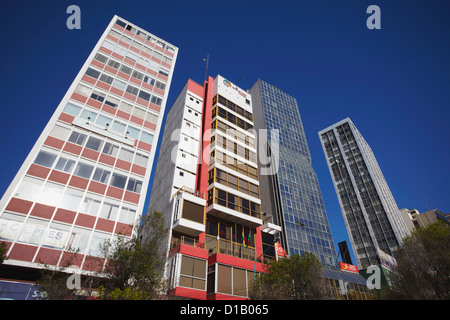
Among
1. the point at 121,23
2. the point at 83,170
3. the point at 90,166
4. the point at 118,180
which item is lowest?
the point at 118,180

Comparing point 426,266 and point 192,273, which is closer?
point 192,273

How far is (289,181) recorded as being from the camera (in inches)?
2422

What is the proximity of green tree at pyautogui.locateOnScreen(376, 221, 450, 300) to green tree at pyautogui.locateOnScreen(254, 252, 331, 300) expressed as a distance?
319 inches

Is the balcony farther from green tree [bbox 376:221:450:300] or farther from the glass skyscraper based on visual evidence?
the glass skyscraper

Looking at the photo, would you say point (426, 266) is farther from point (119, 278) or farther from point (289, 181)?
point (289, 181)

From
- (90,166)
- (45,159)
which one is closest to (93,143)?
(90,166)

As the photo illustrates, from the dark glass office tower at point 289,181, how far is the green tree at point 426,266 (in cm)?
2262

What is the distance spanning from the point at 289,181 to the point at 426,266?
36.1 meters

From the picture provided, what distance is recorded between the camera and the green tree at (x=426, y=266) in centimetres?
2386

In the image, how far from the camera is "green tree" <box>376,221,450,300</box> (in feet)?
78.3

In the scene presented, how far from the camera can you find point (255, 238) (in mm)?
34625

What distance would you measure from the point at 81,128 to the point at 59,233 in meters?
11.5

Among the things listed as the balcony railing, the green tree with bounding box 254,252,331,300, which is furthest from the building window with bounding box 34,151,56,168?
the green tree with bounding box 254,252,331,300
